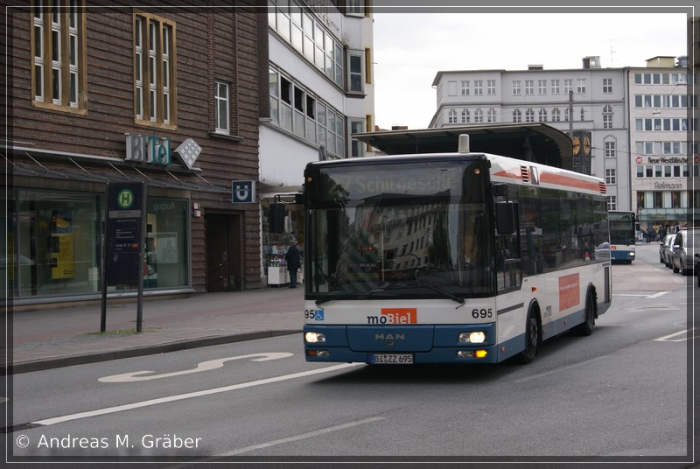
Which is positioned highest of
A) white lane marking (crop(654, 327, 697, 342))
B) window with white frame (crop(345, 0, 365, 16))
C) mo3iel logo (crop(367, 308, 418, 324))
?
window with white frame (crop(345, 0, 365, 16))

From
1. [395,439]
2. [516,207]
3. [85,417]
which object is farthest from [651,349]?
[85,417]

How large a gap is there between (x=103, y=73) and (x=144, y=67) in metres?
1.92

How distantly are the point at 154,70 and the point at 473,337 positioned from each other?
58.3ft

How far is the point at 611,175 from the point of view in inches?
4867

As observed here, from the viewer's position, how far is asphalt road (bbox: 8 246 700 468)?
7391 mm

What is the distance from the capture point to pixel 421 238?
10.7 metres

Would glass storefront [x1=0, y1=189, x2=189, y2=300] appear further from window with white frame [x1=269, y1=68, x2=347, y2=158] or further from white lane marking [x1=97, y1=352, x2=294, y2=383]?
white lane marking [x1=97, y1=352, x2=294, y2=383]

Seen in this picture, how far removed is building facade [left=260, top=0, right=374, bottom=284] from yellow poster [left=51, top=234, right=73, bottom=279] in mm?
5472

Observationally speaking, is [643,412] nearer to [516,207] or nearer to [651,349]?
[516,207]

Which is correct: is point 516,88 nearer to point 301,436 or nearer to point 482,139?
point 482,139

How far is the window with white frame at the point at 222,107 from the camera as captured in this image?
29273 mm

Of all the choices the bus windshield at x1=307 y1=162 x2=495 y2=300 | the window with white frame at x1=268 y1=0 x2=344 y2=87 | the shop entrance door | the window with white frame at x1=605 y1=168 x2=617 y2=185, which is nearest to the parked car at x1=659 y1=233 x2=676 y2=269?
the window with white frame at x1=268 y1=0 x2=344 y2=87

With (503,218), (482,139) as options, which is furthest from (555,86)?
(503,218)

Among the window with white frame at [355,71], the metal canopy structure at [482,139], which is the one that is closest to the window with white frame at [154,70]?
the metal canopy structure at [482,139]
